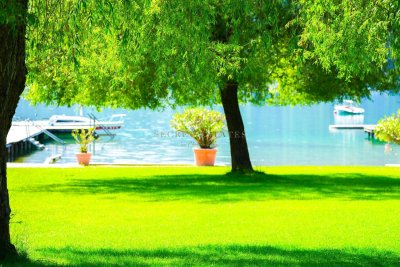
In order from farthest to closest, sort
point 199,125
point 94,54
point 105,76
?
point 199,125
point 105,76
point 94,54

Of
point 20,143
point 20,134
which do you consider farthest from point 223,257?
point 20,134

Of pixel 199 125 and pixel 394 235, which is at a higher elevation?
pixel 199 125

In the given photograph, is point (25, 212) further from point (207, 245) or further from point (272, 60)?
point (272, 60)

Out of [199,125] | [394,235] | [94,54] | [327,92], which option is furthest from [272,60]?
[394,235]

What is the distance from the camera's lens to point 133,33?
457 inches

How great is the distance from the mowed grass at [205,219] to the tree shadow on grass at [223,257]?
1cm

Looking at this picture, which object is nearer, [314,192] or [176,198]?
[176,198]

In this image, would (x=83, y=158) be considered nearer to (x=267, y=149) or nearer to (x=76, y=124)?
(x=267, y=149)

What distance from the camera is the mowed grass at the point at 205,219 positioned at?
381 inches

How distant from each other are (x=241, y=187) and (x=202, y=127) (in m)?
9.19

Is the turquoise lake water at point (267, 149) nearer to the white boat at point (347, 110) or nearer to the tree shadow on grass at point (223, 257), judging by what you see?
the tree shadow on grass at point (223, 257)

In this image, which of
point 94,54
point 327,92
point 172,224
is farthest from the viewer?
point 327,92

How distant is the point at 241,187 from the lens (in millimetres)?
20609

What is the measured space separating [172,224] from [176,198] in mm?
5048
